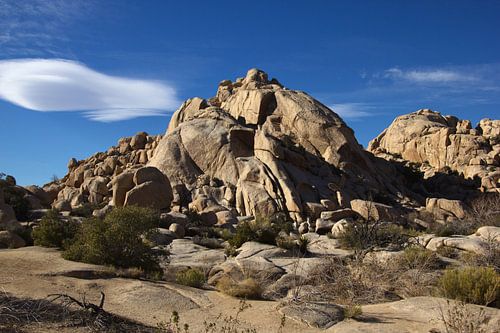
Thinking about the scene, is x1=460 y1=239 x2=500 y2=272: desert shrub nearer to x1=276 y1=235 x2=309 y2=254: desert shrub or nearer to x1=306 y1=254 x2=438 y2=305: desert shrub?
x1=306 y1=254 x2=438 y2=305: desert shrub

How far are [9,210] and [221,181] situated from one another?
21.0 metres

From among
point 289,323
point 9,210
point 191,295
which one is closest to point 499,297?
point 289,323

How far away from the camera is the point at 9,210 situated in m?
27.4

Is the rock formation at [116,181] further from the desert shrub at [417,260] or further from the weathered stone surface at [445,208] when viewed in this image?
the weathered stone surface at [445,208]

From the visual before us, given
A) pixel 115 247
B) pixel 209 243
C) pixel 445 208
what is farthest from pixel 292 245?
A: pixel 445 208

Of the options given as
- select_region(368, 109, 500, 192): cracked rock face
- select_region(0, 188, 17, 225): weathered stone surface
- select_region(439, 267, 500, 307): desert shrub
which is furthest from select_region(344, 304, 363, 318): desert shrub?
select_region(368, 109, 500, 192): cracked rock face

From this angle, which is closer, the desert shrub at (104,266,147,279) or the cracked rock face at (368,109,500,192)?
the desert shrub at (104,266,147,279)

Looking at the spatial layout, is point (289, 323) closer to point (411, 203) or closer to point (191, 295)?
point (191, 295)

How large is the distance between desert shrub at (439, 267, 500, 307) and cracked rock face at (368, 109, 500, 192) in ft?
150

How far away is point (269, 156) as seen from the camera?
141 feet

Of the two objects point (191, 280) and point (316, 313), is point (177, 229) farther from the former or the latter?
point (316, 313)

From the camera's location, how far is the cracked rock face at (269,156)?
135 feet

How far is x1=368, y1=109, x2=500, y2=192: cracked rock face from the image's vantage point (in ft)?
193

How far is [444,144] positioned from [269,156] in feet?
107
